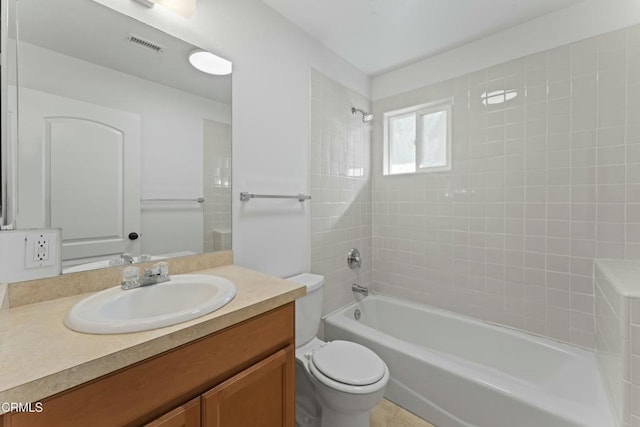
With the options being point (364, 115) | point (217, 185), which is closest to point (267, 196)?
point (217, 185)

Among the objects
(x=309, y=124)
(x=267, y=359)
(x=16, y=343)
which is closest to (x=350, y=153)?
(x=309, y=124)

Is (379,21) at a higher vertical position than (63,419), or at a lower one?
higher

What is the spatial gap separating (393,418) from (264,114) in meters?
1.98

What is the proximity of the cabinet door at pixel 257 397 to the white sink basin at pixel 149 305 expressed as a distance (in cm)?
24

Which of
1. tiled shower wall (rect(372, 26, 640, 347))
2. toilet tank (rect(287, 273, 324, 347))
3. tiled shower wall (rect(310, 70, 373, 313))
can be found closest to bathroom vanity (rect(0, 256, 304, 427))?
toilet tank (rect(287, 273, 324, 347))

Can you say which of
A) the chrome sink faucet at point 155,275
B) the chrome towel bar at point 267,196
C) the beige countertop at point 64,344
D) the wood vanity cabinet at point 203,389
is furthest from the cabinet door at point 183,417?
the chrome towel bar at point 267,196

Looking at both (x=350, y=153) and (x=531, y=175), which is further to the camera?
(x=350, y=153)

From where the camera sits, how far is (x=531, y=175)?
1782mm

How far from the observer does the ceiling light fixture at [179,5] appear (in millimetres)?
1155

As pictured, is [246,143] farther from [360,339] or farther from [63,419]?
[360,339]

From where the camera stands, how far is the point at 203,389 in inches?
29.9

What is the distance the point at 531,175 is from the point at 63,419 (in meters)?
2.39

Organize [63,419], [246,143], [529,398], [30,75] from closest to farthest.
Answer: [63,419], [30,75], [529,398], [246,143]

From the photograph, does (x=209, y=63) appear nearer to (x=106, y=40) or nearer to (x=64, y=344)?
(x=106, y=40)
